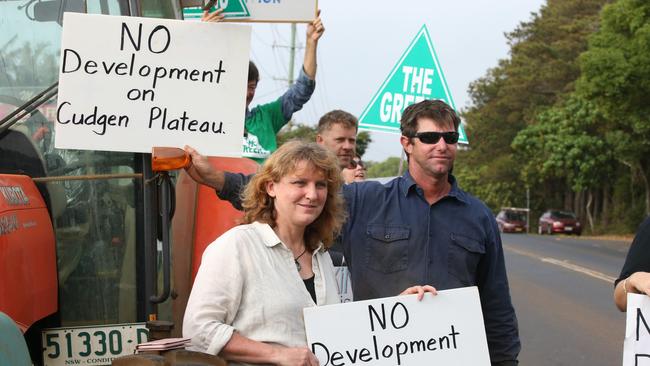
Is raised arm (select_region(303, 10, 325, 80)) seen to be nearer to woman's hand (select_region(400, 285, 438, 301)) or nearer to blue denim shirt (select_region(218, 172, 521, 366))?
blue denim shirt (select_region(218, 172, 521, 366))

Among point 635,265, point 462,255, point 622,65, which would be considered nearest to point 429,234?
point 462,255

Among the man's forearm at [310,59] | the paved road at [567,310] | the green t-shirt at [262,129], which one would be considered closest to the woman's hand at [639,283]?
the man's forearm at [310,59]

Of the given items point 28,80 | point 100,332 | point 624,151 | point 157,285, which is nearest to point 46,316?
point 100,332

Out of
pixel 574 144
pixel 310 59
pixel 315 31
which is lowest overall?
pixel 310 59

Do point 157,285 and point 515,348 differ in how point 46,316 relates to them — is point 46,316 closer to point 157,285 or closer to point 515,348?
point 157,285

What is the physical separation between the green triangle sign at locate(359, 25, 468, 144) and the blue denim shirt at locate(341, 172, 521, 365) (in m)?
5.51

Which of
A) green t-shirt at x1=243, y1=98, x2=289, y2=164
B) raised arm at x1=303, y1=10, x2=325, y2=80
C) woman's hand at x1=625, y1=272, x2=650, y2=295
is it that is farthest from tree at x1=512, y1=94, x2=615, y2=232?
woman's hand at x1=625, y1=272, x2=650, y2=295

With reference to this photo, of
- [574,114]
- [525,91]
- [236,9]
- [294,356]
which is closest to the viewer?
[294,356]

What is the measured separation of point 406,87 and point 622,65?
22.7 meters

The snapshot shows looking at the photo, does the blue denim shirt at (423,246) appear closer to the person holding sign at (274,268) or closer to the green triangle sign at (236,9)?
the person holding sign at (274,268)

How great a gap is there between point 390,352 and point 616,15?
97.4 ft

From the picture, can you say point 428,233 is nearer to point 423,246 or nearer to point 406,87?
point 423,246

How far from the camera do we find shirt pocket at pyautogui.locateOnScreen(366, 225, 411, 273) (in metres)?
4.23

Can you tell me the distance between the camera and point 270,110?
5.80 meters
